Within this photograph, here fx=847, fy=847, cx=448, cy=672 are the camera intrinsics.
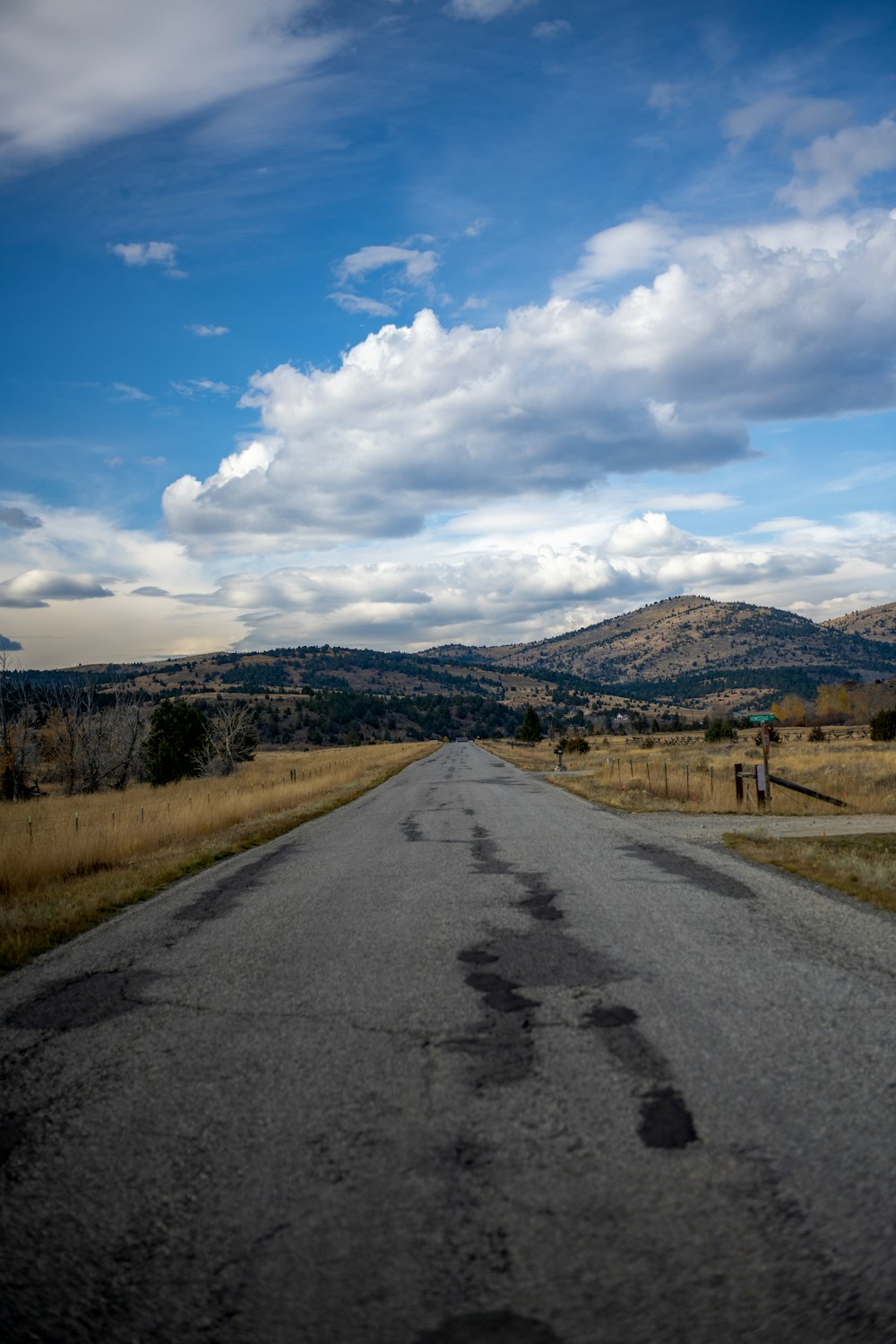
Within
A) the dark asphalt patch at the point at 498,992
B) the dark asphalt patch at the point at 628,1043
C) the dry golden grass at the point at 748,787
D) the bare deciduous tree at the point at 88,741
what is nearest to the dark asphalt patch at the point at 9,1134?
the dark asphalt patch at the point at 498,992

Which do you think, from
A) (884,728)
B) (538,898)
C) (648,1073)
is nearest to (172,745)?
(538,898)

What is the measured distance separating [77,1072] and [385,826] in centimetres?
1438

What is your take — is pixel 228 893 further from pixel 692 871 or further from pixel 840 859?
pixel 840 859

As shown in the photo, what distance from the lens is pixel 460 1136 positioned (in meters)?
3.90

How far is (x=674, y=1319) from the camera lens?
2.68 metres

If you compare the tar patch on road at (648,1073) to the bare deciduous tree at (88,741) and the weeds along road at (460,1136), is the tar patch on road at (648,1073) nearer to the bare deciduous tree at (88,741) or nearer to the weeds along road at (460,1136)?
the weeds along road at (460,1136)

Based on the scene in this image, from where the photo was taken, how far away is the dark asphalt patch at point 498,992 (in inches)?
229

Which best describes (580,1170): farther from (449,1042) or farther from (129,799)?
(129,799)

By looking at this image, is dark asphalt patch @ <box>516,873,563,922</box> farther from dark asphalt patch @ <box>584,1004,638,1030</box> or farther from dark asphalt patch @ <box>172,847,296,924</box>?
dark asphalt patch @ <box>172,847,296,924</box>

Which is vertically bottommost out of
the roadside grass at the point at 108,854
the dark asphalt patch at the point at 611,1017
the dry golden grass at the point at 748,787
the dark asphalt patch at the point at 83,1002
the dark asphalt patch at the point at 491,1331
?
the dry golden grass at the point at 748,787

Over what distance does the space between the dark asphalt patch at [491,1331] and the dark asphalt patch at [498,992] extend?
301cm

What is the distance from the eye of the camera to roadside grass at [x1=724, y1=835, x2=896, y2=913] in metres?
9.72

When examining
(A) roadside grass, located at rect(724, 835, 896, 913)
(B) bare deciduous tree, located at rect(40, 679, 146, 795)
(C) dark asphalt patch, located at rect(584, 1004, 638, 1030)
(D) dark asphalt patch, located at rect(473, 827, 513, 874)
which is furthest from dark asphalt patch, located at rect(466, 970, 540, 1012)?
(B) bare deciduous tree, located at rect(40, 679, 146, 795)

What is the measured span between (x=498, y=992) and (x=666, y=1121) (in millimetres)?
2288
